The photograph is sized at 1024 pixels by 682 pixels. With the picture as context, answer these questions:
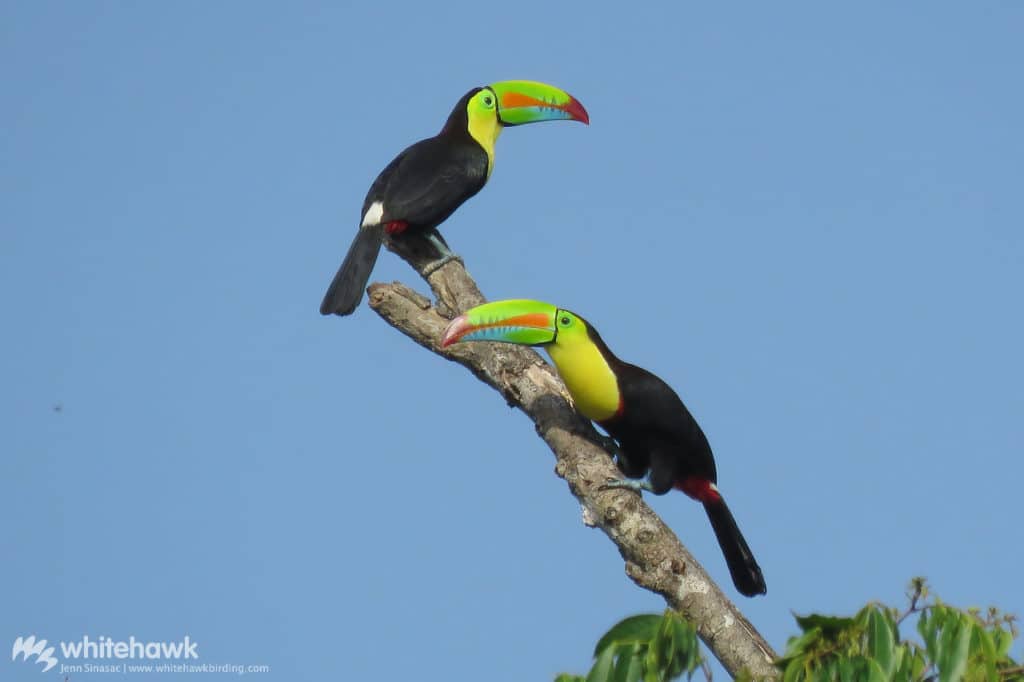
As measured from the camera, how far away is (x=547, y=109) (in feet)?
31.2

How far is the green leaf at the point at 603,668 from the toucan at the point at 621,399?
1.95m

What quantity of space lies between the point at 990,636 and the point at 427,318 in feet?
11.9

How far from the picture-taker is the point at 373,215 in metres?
8.73

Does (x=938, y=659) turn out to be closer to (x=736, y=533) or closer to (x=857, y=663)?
(x=857, y=663)

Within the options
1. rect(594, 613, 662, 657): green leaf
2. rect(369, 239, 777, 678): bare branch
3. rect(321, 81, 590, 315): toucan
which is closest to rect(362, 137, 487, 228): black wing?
rect(321, 81, 590, 315): toucan

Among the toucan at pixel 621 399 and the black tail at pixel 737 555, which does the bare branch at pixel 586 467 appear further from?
the black tail at pixel 737 555

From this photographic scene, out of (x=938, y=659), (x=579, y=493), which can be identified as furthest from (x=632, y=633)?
(x=579, y=493)

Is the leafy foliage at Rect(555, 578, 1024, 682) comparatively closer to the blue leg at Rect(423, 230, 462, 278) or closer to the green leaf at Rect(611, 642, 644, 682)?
the green leaf at Rect(611, 642, 644, 682)

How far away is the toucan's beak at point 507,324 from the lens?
6504mm

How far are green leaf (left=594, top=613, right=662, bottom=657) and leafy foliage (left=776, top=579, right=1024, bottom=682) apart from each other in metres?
0.43

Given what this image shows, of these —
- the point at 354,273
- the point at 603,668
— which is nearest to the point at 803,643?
the point at 603,668

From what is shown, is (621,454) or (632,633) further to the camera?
(621,454)

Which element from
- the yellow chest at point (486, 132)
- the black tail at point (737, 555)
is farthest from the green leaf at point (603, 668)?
the yellow chest at point (486, 132)

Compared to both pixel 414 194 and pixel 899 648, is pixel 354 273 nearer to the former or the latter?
pixel 414 194
